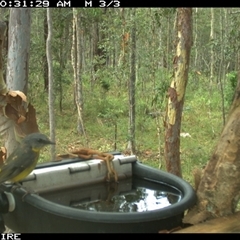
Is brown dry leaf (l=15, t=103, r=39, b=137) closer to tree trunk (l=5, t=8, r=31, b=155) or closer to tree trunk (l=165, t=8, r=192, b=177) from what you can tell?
tree trunk (l=5, t=8, r=31, b=155)

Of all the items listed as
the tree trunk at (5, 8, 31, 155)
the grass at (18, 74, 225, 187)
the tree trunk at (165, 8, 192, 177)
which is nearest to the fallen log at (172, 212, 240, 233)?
the tree trunk at (5, 8, 31, 155)

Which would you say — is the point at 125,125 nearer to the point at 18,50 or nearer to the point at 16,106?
the point at 18,50

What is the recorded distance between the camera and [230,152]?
5.58 ft

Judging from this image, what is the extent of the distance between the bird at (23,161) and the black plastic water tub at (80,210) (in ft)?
0.13

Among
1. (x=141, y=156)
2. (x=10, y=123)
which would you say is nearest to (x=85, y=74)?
(x=141, y=156)

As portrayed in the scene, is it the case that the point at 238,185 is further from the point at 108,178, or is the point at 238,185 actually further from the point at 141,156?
the point at 141,156

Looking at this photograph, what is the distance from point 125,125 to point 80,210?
251 inches

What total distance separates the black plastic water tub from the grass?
335 cm

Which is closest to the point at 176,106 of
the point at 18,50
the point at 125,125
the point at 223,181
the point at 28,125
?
the point at 18,50

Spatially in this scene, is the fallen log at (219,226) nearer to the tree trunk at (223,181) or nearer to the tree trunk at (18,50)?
→ the tree trunk at (223,181)

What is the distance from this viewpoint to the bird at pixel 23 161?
171 cm

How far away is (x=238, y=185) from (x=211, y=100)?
857 centimetres

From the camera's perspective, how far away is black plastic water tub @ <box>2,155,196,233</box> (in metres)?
1.40

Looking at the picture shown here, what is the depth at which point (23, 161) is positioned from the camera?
1.74 m
